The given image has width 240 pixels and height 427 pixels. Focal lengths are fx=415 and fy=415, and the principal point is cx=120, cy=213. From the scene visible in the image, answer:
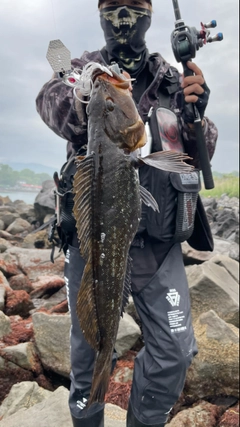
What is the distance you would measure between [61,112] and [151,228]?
3.43 feet

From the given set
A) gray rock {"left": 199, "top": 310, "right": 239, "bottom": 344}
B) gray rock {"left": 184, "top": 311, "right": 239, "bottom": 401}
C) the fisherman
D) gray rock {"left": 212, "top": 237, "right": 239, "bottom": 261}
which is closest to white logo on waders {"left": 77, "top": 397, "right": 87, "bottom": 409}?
the fisherman

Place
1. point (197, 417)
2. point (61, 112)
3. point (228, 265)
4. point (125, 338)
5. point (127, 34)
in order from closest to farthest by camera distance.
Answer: point (61, 112)
point (127, 34)
point (197, 417)
point (125, 338)
point (228, 265)

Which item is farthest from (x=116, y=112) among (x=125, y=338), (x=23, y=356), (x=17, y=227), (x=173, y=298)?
(x=17, y=227)

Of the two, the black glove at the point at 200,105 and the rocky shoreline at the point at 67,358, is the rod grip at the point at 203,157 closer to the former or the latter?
the black glove at the point at 200,105

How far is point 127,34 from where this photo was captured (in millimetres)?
3197

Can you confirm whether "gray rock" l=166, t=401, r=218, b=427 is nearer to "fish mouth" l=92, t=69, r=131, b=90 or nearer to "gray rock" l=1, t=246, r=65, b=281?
"fish mouth" l=92, t=69, r=131, b=90

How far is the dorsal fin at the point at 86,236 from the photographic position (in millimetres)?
2078

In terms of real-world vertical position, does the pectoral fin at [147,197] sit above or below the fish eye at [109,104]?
below

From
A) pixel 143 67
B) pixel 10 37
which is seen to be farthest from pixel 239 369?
pixel 10 37

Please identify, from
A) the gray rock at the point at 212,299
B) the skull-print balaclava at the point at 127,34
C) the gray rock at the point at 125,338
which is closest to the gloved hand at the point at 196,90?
the skull-print balaclava at the point at 127,34

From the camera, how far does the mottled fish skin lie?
6.84 ft

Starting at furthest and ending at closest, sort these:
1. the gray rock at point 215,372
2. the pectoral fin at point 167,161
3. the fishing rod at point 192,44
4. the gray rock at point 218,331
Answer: the gray rock at point 218,331 < the gray rock at point 215,372 < the fishing rod at point 192,44 < the pectoral fin at point 167,161

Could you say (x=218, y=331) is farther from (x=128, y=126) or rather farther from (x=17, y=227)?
(x=17, y=227)

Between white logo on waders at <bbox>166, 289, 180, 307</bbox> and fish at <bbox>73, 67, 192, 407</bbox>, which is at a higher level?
fish at <bbox>73, 67, 192, 407</bbox>
